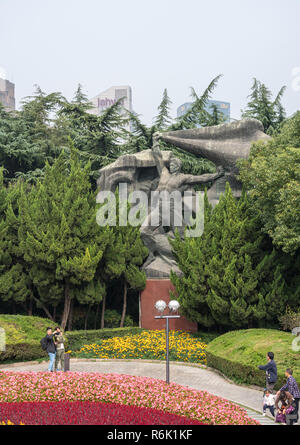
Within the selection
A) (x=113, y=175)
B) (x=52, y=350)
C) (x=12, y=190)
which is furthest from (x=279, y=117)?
(x=52, y=350)

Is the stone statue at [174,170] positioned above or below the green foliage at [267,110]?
below

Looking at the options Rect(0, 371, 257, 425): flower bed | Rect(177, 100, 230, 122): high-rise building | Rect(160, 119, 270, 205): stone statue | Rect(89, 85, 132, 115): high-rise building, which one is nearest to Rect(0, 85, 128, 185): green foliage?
Rect(177, 100, 230, 122): high-rise building

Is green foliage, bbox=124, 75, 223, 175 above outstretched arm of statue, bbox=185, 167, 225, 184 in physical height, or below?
above

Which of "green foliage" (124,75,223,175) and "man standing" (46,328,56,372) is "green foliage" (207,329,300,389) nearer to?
"man standing" (46,328,56,372)

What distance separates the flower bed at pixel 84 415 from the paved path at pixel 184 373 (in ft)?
8.09

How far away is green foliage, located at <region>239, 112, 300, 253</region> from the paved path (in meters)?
4.14

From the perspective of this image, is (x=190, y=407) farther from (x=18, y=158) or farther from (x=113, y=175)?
(x=18, y=158)

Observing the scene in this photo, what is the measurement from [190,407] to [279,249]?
8616 millimetres

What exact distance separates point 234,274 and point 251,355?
350 cm

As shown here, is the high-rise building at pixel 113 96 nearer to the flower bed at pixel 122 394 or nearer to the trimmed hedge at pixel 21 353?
the trimmed hedge at pixel 21 353

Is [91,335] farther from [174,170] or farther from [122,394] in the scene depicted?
[122,394]

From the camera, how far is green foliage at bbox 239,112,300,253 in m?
12.1

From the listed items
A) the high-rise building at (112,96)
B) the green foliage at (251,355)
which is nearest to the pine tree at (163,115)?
the green foliage at (251,355)

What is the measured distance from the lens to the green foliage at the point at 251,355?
9844 millimetres
